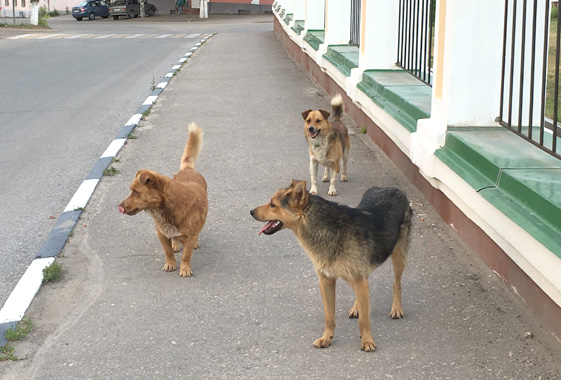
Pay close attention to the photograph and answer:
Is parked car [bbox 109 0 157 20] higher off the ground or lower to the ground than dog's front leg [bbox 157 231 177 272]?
higher

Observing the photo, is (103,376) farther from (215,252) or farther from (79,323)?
(215,252)

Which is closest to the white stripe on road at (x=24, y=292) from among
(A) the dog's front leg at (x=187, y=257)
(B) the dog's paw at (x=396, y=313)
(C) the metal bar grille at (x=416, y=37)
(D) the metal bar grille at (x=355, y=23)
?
(A) the dog's front leg at (x=187, y=257)

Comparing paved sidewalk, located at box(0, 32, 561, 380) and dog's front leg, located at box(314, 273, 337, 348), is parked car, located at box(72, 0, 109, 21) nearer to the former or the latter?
paved sidewalk, located at box(0, 32, 561, 380)

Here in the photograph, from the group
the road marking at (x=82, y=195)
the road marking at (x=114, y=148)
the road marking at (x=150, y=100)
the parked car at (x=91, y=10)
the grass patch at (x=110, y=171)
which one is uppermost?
the parked car at (x=91, y=10)

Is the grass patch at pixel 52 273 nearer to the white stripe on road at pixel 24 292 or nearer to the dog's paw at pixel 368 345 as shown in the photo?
the white stripe on road at pixel 24 292

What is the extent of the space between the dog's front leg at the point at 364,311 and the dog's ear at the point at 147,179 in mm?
1868

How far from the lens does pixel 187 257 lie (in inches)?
237

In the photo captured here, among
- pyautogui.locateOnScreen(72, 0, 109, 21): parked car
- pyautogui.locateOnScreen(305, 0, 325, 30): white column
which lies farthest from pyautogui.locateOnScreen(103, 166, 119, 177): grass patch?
pyautogui.locateOnScreen(72, 0, 109, 21): parked car

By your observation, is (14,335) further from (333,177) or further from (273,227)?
(333,177)

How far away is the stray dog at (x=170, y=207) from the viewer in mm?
5746

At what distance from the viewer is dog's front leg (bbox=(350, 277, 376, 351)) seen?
4.58m

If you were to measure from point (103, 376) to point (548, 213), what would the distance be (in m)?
2.63

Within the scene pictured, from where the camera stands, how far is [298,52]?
20703 mm

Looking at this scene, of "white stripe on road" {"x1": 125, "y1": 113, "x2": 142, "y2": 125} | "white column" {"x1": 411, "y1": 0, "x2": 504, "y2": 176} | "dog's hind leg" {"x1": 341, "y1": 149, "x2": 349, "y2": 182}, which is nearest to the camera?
"white column" {"x1": 411, "y1": 0, "x2": 504, "y2": 176}
